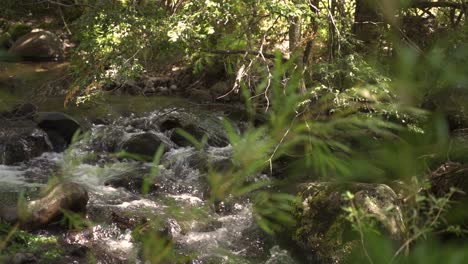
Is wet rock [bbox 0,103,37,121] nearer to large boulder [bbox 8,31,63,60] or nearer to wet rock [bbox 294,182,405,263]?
wet rock [bbox 294,182,405,263]

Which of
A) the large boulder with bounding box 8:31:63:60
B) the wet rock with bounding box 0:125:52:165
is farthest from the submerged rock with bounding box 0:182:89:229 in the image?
the large boulder with bounding box 8:31:63:60

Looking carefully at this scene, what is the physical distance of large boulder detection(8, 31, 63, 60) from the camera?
1394cm

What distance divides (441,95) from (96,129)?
295 inches

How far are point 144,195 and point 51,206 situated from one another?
1.16m

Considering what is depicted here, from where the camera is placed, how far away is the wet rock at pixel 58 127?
8.08 metres

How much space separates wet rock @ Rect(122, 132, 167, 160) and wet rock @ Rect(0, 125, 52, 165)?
1441 millimetres

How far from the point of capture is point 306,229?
176 inches

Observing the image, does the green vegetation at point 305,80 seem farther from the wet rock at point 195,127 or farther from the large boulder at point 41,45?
the large boulder at point 41,45

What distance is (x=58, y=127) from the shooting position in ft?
27.0

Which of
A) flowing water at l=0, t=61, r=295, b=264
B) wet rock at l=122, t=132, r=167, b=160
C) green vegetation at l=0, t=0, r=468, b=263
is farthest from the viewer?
wet rock at l=122, t=132, r=167, b=160

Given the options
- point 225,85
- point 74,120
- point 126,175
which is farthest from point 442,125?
point 225,85

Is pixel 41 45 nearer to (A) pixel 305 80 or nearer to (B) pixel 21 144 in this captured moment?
(B) pixel 21 144

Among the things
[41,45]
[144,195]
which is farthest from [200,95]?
[41,45]

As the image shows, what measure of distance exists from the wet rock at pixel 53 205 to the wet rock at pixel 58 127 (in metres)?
2.99
